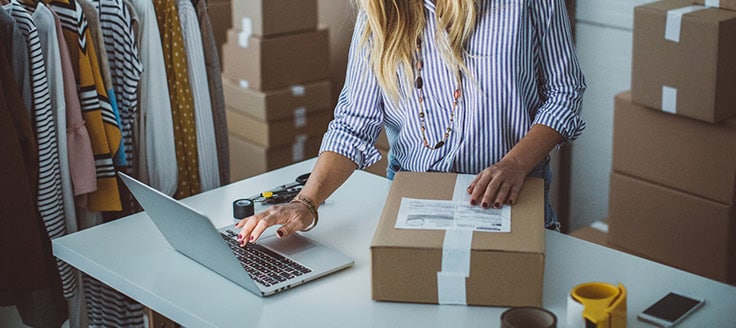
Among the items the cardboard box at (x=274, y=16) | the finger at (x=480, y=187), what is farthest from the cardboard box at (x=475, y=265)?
the cardboard box at (x=274, y=16)

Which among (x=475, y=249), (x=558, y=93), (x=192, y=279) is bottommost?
(x=192, y=279)

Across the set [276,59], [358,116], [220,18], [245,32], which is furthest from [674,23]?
[220,18]

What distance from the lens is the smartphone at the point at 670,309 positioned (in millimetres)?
1486

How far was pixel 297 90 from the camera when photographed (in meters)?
3.84

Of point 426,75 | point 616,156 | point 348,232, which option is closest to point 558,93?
point 426,75

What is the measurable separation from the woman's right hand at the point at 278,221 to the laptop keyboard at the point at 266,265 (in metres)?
0.02

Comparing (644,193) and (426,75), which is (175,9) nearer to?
(426,75)

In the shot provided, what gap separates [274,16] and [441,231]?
2.28 meters

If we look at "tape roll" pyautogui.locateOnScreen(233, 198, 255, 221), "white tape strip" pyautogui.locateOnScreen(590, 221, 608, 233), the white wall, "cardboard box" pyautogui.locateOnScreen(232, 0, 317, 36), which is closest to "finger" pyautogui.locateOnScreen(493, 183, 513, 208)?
"tape roll" pyautogui.locateOnScreen(233, 198, 255, 221)

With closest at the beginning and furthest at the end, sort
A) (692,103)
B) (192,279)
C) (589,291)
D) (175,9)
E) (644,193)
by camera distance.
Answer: (589,291) → (192,279) → (175,9) → (692,103) → (644,193)

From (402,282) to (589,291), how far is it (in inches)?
11.6

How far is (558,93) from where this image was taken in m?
1.91

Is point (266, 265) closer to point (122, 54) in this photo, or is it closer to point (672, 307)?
point (672, 307)

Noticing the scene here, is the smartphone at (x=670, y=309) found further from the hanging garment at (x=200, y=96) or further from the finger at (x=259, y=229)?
the hanging garment at (x=200, y=96)
